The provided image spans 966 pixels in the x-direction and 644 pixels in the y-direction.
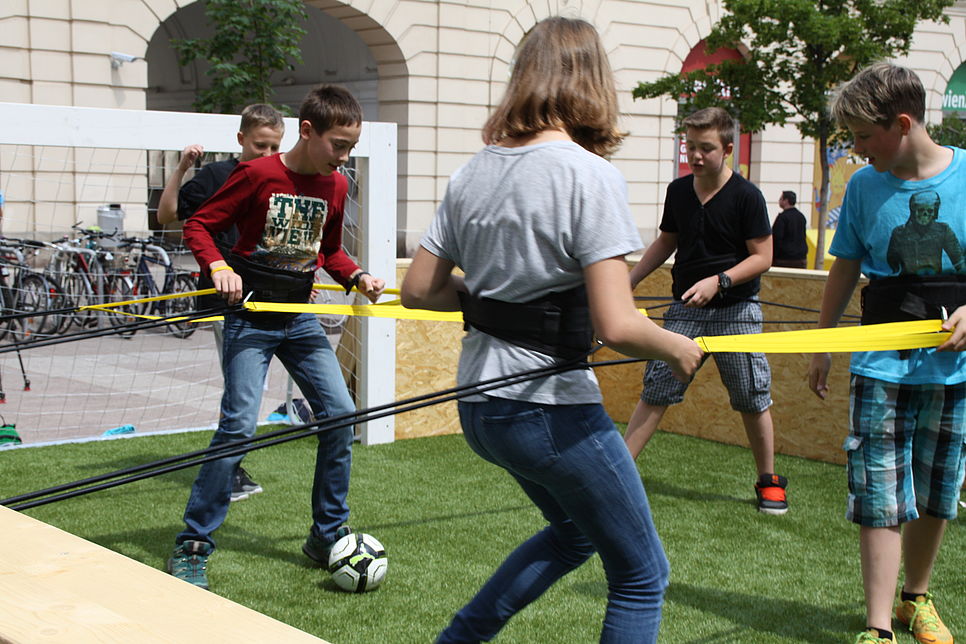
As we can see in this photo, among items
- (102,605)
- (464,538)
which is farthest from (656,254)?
(102,605)

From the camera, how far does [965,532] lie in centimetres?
508

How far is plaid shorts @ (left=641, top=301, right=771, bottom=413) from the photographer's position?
5.32 metres

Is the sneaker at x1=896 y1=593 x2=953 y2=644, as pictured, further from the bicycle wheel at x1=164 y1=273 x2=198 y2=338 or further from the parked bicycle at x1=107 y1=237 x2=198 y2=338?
the parked bicycle at x1=107 y1=237 x2=198 y2=338

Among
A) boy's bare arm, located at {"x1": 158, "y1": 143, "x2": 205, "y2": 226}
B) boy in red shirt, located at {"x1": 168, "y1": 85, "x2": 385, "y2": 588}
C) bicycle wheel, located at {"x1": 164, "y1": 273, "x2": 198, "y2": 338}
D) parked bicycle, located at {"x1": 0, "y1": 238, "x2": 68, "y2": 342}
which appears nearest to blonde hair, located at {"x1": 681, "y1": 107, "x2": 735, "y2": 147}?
boy in red shirt, located at {"x1": 168, "y1": 85, "x2": 385, "y2": 588}

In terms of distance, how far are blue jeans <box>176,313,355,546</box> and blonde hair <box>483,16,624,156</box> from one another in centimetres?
203

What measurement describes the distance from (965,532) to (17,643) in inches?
176

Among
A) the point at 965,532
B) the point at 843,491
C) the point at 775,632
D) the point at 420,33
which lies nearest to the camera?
the point at 775,632

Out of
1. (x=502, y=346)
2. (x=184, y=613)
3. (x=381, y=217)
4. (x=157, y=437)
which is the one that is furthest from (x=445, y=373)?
(x=184, y=613)

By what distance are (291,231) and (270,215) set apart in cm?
11

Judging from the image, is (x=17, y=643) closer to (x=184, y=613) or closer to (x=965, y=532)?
(x=184, y=613)

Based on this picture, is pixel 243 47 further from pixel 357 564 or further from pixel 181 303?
pixel 357 564

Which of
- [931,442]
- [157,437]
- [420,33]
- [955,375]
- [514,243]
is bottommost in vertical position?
[157,437]

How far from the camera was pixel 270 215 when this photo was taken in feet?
13.7

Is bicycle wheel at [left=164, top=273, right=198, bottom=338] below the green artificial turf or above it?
above
